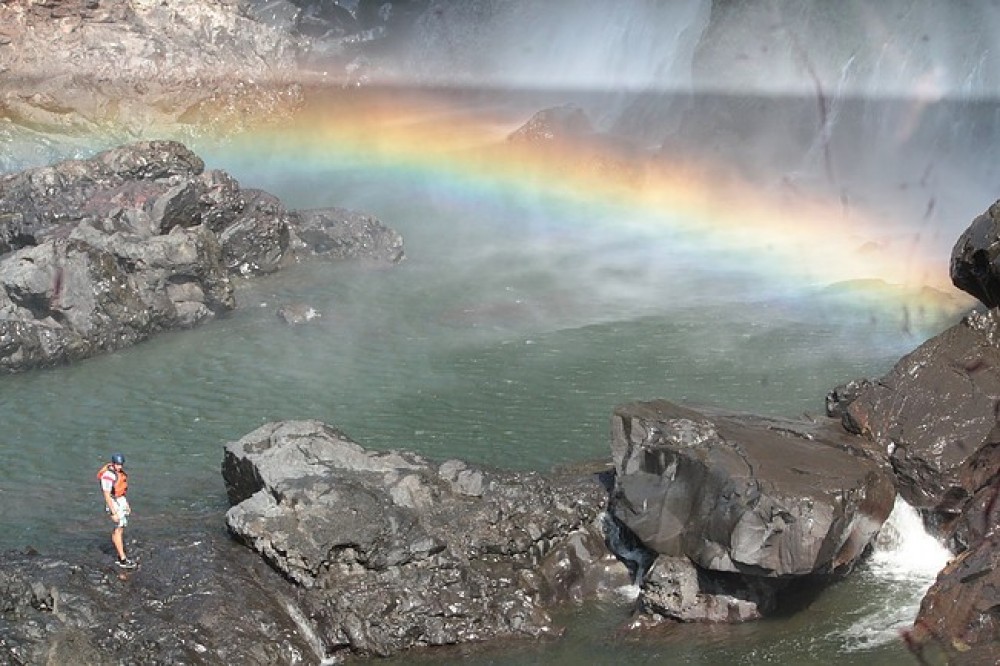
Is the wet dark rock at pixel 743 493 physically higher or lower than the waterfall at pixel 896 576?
higher

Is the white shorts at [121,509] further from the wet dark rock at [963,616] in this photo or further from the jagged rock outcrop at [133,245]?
the jagged rock outcrop at [133,245]

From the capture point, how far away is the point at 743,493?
1575cm

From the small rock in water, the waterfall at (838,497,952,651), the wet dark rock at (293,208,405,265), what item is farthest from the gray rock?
the wet dark rock at (293,208,405,265)

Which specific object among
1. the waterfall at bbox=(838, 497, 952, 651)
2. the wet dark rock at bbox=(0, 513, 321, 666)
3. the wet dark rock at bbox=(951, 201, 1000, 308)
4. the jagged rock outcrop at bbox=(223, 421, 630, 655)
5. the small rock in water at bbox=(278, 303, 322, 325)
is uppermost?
the wet dark rock at bbox=(951, 201, 1000, 308)

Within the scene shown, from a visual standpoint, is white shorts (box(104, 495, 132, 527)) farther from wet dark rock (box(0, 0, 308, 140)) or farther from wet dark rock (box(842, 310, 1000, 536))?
wet dark rock (box(0, 0, 308, 140))

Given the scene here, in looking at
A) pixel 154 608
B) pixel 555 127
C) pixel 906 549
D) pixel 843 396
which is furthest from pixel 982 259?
pixel 555 127

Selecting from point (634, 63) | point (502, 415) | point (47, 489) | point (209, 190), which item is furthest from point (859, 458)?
point (634, 63)

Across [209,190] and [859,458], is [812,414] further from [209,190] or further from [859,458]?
[209,190]

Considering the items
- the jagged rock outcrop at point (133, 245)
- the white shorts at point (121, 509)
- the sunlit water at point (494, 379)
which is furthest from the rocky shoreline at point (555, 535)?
the jagged rock outcrop at point (133, 245)

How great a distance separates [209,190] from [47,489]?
49.7 ft

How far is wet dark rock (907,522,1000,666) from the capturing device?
14.4 m

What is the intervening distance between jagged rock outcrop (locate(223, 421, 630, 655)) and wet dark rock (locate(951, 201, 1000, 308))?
7077 mm

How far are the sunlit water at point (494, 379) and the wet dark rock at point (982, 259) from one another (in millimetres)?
3905

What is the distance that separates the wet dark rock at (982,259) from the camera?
1880 centimetres
